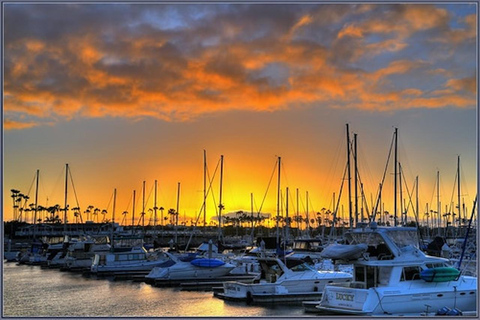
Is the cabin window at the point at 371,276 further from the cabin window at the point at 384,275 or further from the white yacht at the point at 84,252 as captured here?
the white yacht at the point at 84,252

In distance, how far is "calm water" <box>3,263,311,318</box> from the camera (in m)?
30.5

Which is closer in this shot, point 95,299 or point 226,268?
point 95,299

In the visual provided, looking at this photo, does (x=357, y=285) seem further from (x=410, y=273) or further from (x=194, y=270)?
(x=194, y=270)

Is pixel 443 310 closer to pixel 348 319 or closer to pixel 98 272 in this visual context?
pixel 348 319

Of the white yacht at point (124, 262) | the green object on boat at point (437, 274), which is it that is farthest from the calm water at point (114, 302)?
the green object on boat at point (437, 274)

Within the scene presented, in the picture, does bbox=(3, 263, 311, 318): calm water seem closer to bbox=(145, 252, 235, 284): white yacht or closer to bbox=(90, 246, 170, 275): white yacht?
bbox=(145, 252, 235, 284): white yacht

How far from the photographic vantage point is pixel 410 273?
24094mm

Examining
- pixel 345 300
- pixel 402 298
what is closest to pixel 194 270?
pixel 345 300

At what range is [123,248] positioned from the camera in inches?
2290

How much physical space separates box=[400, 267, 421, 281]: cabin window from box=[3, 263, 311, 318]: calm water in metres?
5.58

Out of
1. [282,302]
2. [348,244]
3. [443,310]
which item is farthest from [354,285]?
[282,302]

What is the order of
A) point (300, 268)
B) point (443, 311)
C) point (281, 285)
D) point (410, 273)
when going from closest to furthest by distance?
point (443, 311)
point (410, 273)
point (281, 285)
point (300, 268)

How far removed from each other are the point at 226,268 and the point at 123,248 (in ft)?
49.8

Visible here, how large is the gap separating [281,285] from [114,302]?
1032cm
